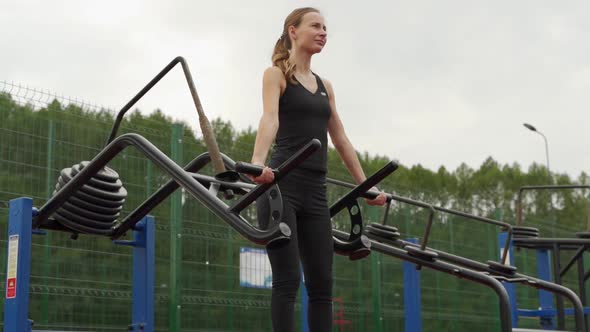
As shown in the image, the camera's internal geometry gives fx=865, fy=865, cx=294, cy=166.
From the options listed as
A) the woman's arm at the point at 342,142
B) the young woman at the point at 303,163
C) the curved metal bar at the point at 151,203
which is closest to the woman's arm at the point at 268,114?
the young woman at the point at 303,163

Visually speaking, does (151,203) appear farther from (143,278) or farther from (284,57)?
(284,57)

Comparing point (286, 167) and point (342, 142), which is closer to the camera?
point (286, 167)

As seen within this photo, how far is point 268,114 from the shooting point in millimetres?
2758

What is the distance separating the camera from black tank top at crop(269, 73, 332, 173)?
2.82 m

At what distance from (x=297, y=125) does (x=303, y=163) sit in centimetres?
13

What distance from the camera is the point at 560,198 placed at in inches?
770

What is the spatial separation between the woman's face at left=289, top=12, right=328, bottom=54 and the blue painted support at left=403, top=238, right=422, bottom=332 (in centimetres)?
245

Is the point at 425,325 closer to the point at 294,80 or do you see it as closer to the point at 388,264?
the point at 388,264

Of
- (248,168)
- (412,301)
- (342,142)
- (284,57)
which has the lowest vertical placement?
(412,301)

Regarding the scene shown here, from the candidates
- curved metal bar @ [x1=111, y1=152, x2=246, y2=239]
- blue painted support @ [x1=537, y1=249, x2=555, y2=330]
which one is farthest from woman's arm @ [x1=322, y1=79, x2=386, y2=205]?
blue painted support @ [x1=537, y1=249, x2=555, y2=330]

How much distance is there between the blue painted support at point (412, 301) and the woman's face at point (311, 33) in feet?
8.05

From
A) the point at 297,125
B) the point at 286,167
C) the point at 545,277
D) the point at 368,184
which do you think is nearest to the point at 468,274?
the point at 368,184

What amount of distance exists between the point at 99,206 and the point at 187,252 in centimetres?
284

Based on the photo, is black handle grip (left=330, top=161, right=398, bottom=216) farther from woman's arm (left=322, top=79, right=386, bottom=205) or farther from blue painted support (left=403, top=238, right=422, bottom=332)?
blue painted support (left=403, top=238, right=422, bottom=332)
